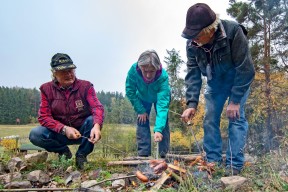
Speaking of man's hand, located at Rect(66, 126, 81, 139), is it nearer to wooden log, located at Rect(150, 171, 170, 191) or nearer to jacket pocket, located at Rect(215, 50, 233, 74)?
wooden log, located at Rect(150, 171, 170, 191)

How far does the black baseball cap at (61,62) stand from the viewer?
3963mm

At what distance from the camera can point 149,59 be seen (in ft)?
13.7

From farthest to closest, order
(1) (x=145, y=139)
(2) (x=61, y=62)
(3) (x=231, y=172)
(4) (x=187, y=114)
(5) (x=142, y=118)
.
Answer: (1) (x=145, y=139)
(5) (x=142, y=118)
(2) (x=61, y=62)
(4) (x=187, y=114)
(3) (x=231, y=172)

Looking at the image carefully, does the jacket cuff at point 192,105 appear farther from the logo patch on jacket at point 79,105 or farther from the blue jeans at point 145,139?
the logo patch on jacket at point 79,105

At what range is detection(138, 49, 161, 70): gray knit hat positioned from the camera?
417 centimetres

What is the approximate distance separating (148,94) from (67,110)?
119 cm

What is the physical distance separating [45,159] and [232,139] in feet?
8.44

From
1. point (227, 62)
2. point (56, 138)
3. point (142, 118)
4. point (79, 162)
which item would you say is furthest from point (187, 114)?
point (56, 138)

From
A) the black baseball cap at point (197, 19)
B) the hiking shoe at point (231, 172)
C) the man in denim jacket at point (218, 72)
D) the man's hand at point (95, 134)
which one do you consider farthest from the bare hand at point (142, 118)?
the black baseball cap at point (197, 19)

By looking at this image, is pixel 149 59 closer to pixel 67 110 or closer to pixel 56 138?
pixel 67 110

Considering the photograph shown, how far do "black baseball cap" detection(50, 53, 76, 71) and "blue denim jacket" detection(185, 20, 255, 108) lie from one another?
148cm

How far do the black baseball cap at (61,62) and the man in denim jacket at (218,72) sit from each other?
4.85ft

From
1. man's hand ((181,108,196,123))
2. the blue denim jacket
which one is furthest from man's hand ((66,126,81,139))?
the blue denim jacket

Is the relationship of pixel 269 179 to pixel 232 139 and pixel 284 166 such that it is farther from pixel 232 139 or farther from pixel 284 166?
pixel 232 139
